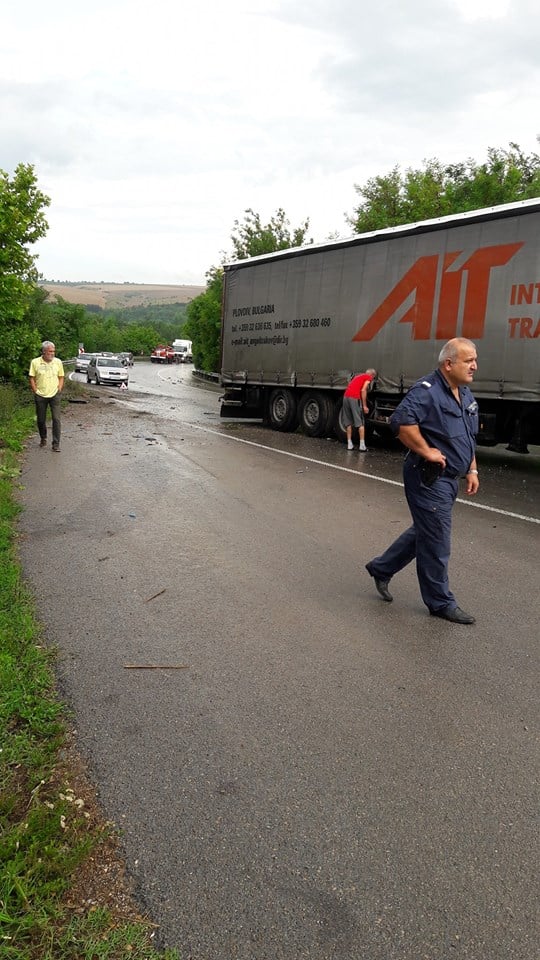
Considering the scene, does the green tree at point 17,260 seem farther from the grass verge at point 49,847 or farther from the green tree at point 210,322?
the green tree at point 210,322

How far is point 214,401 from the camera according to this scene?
1097 inches

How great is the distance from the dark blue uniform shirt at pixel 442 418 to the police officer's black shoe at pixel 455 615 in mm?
927

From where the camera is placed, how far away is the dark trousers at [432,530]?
15.2 ft

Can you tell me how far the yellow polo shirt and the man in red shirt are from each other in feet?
17.6

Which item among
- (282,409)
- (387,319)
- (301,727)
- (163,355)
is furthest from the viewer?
(163,355)

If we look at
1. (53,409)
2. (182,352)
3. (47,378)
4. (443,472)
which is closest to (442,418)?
(443,472)

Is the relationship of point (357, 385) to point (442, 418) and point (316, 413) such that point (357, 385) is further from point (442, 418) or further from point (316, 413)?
point (442, 418)

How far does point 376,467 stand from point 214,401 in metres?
16.9

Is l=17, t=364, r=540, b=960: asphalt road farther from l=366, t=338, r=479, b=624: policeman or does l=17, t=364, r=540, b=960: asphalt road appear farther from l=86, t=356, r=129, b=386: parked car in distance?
l=86, t=356, r=129, b=386: parked car in distance

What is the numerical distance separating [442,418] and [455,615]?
1336 millimetres

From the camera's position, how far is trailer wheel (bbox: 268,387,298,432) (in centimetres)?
1653

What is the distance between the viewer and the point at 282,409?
55.4ft

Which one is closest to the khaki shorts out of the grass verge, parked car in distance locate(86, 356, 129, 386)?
the grass verge

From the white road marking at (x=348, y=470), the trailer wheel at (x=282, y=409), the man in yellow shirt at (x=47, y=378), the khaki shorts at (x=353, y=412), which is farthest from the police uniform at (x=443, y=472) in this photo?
the trailer wheel at (x=282, y=409)
